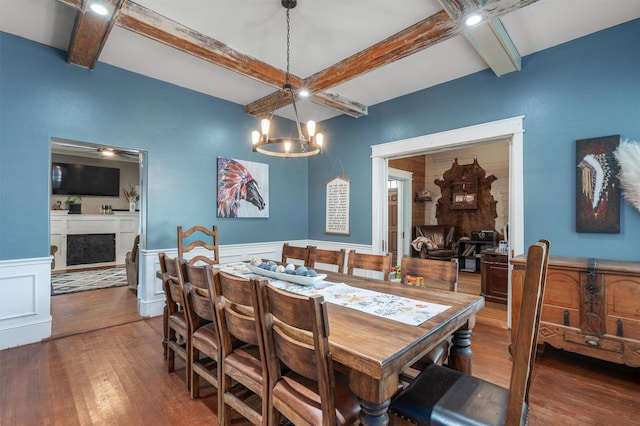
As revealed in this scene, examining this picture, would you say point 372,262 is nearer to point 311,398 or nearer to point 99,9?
point 311,398

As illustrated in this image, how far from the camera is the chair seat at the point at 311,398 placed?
120 centimetres

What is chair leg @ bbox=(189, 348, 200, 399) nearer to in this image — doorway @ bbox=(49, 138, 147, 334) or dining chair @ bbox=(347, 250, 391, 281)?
dining chair @ bbox=(347, 250, 391, 281)

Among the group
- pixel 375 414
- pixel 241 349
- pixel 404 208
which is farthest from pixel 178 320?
pixel 404 208

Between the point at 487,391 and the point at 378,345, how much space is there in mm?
583

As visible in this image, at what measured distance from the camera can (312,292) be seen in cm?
192

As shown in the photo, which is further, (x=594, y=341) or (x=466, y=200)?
(x=466, y=200)

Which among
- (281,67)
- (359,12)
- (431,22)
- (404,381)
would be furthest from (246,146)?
(404,381)

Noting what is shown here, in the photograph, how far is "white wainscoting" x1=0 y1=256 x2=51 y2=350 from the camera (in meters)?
2.78

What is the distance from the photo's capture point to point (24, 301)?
2885 mm

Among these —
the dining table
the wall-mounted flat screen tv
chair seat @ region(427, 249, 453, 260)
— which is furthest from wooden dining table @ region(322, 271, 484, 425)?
the wall-mounted flat screen tv

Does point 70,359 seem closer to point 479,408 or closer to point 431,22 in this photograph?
point 479,408

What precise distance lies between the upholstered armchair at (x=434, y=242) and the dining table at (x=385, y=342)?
15.1 feet

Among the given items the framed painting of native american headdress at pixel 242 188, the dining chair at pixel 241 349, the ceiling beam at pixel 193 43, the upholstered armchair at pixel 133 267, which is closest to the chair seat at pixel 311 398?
the dining chair at pixel 241 349

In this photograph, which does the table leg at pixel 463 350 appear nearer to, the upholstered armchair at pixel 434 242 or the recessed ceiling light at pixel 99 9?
the recessed ceiling light at pixel 99 9
